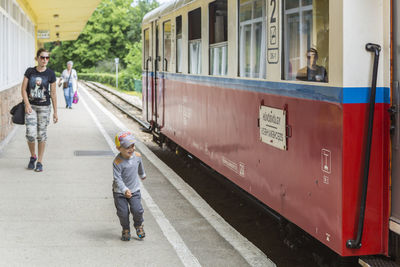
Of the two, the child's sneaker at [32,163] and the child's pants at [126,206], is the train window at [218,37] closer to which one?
the child's pants at [126,206]

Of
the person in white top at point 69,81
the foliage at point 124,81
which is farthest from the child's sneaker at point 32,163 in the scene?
the foliage at point 124,81

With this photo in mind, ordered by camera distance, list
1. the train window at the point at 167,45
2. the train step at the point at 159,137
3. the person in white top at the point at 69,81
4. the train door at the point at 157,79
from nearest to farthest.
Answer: the train window at the point at 167,45, the train door at the point at 157,79, the train step at the point at 159,137, the person in white top at the point at 69,81

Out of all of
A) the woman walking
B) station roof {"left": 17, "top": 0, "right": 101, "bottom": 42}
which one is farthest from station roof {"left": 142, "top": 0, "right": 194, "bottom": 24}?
station roof {"left": 17, "top": 0, "right": 101, "bottom": 42}

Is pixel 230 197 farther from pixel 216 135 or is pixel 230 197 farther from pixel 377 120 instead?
pixel 377 120

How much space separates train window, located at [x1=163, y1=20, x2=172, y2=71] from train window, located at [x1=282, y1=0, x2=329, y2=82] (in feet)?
21.3

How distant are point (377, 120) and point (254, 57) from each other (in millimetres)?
2233

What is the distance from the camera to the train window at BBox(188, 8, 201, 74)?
9.42 m

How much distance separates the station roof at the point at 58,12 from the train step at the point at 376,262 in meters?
17.9

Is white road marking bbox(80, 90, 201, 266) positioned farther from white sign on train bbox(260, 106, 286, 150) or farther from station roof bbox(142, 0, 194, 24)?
station roof bbox(142, 0, 194, 24)

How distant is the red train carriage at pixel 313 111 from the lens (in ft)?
15.1

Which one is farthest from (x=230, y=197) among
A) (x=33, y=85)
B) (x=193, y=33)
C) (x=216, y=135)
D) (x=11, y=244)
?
(x=11, y=244)

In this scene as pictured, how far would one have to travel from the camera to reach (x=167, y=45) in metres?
12.4

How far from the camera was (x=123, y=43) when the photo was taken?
94.2 m

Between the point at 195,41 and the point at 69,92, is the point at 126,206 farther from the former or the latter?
the point at 69,92
